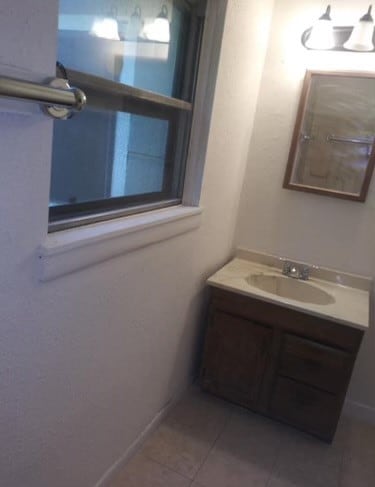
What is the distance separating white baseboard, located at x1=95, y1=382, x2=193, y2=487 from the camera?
4.47 ft

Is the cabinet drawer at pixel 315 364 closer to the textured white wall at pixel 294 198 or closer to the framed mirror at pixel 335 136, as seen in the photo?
the textured white wall at pixel 294 198

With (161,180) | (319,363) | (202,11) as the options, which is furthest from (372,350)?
(202,11)

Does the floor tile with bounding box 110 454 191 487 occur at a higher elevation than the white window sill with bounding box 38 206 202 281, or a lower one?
lower

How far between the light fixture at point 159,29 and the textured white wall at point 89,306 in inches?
10.0

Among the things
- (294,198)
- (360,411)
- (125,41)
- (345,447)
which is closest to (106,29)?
(125,41)

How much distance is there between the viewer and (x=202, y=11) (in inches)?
53.8

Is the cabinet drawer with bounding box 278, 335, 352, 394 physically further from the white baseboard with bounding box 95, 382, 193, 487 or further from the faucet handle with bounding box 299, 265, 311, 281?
the white baseboard with bounding box 95, 382, 193, 487

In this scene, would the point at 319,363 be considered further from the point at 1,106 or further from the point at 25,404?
the point at 1,106

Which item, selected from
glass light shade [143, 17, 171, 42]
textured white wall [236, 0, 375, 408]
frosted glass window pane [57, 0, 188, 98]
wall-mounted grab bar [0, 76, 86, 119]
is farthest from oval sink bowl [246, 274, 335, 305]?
wall-mounted grab bar [0, 76, 86, 119]

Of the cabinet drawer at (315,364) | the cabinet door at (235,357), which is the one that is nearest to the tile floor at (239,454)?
the cabinet door at (235,357)

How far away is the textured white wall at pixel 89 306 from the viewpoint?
0.75 metres

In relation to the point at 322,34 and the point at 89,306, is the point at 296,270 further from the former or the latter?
the point at 89,306

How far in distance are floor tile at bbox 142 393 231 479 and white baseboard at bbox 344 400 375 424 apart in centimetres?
61

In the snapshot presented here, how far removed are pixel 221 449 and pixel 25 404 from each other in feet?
3.28
